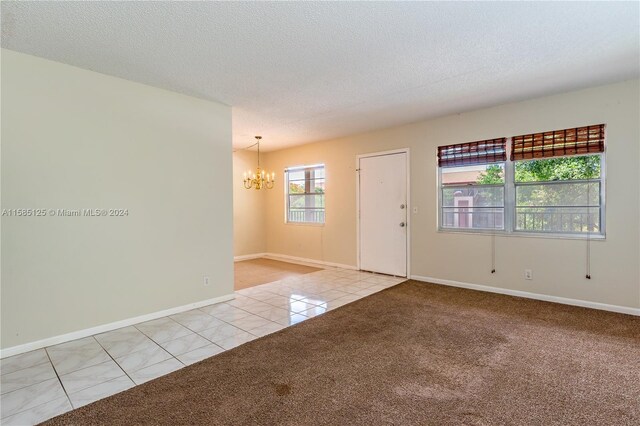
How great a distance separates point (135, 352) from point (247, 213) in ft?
15.5

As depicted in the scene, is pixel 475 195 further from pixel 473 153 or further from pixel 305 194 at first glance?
pixel 305 194

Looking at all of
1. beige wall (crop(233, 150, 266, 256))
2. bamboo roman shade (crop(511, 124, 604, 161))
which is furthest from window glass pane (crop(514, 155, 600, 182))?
beige wall (crop(233, 150, 266, 256))

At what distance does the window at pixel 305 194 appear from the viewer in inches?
257

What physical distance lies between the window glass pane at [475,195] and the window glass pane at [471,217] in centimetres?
7

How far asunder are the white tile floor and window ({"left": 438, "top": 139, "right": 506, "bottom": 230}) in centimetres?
194

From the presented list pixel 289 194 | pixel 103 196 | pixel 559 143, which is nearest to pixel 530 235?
pixel 559 143

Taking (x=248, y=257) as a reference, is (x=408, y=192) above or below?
above

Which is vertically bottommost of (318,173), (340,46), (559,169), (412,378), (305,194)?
(412,378)

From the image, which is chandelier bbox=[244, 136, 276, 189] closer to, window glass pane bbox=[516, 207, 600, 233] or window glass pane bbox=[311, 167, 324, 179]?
window glass pane bbox=[311, 167, 324, 179]

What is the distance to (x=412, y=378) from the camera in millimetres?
2201

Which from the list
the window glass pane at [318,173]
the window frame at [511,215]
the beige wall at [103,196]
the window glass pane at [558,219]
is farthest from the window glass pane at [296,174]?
the window glass pane at [558,219]

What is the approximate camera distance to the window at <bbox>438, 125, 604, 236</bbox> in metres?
3.61

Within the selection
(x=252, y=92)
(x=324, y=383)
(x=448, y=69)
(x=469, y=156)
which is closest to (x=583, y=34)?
(x=448, y=69)

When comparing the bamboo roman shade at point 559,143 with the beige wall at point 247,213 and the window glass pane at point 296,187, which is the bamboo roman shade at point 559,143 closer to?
the window glass pane at point 296,187
